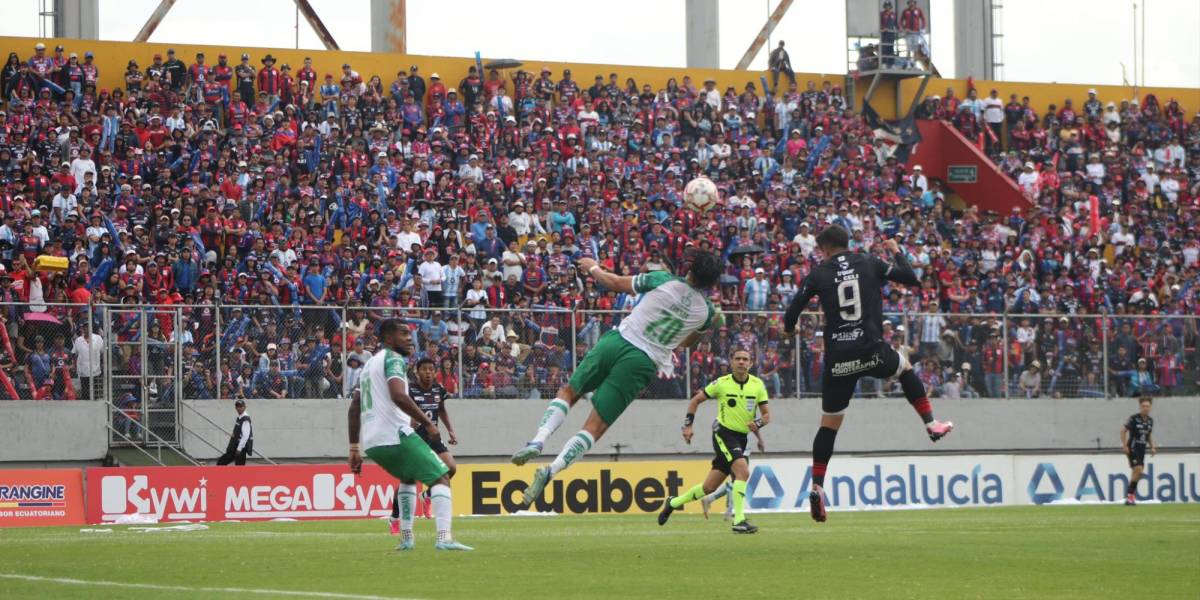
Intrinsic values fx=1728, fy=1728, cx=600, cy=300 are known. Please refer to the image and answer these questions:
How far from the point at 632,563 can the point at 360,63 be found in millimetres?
28017

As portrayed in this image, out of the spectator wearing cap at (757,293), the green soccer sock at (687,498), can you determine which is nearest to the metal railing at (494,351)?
the spectator wearing cap at (757,293)

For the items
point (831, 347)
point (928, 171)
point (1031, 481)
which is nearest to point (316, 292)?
point (1031, 481)

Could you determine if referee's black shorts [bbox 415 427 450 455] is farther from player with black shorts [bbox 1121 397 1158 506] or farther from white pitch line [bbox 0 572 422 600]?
player with black shorts [bbox 1121 397 1158 506]

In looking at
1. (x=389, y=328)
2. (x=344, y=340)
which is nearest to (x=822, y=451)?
(x=389, y=328)

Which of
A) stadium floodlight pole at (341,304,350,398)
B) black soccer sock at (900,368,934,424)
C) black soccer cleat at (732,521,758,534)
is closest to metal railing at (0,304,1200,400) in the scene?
stadium floodlight pole at (341,304,350,398)

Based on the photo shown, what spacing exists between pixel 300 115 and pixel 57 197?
647 centimetres

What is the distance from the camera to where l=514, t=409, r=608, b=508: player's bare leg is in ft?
44.0

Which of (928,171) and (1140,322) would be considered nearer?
(1140,322)

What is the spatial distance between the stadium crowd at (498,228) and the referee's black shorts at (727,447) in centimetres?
1009

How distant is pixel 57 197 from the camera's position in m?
30.1

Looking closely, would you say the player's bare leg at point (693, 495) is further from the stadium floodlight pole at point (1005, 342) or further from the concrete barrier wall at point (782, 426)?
the stadium floodlight pole at point (1005, 342)

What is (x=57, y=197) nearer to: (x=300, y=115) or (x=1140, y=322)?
(x=300, y=115)

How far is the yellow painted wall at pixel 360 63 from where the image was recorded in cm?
3691

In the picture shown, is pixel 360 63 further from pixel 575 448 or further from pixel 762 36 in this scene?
pixel 575 448
